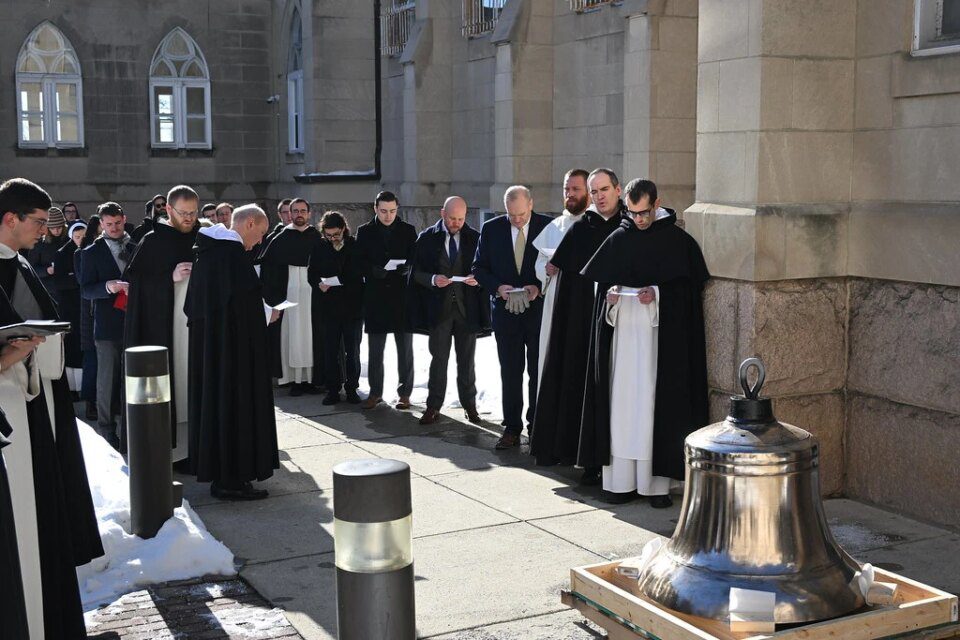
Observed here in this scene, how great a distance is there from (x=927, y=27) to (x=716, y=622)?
4295mm

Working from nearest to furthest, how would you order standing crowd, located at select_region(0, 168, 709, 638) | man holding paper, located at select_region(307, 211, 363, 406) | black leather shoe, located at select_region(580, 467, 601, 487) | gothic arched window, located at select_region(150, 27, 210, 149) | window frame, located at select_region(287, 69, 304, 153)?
standing crowd, located at select_region(0, 168, 709, 638)
black leather shoe, located at select_region(580, 467, 601, 487)
man holding paper, located at select_region(307, 211, 363, 406)
window frame, located at select_region(287, 69, 304, 153)
gothic arched window, located at select_region(150, 27, 210, 149)

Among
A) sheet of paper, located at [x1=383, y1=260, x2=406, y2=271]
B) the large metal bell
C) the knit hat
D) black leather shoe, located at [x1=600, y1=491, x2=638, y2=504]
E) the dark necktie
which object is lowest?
black leather shoe, located at [x1=600, y1=491, x2=638, y2=504]

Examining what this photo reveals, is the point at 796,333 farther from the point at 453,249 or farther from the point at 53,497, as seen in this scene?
the point at 53,497

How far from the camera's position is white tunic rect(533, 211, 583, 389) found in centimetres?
870

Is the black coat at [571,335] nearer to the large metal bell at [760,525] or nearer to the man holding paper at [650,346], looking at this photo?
the man holding paper at [650,346]

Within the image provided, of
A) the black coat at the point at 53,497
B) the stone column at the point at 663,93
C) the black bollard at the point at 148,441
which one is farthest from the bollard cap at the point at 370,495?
the stone column at the point at 663,93

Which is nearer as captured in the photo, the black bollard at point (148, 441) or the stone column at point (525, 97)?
the black bollard at point (148, 441)

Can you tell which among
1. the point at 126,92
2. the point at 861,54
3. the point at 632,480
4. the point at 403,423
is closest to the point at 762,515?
the point at 632,480

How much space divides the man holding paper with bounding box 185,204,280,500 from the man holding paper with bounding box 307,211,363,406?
353 cm

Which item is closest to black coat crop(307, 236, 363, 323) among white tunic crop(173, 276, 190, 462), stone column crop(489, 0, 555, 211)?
white tunic crop(173, 276, 190, 462)

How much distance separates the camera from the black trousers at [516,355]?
9.31 meters

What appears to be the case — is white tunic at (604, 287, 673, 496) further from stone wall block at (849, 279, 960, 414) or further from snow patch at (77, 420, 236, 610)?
snow patch at (77, 420, 236, 610)

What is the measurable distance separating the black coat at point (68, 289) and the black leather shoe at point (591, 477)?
592 centimetres

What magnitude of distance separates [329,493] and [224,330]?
1285 mm
